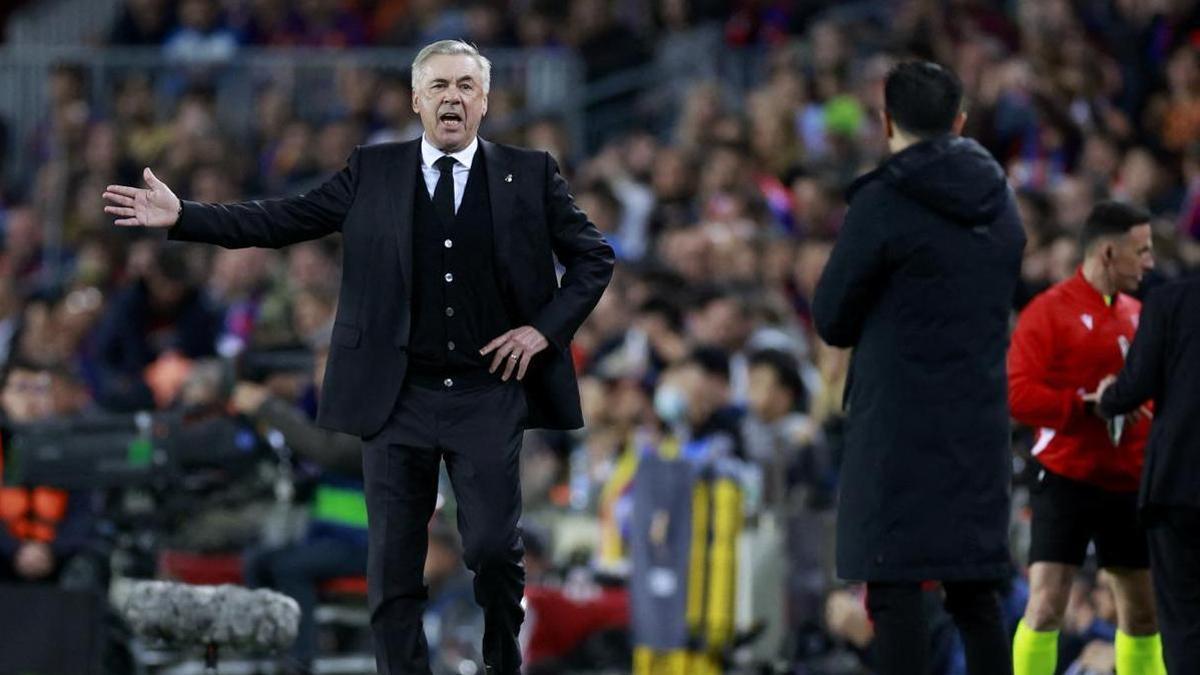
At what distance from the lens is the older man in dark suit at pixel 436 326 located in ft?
22.5

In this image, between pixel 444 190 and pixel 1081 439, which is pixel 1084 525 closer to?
pixel 1081 439

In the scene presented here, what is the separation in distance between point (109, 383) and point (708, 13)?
580 cm

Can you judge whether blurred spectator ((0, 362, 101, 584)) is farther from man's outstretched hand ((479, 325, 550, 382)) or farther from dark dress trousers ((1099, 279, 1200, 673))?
dark dress trousers ((1099, 279, 1200, 673))

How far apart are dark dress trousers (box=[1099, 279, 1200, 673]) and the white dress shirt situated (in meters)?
2.18

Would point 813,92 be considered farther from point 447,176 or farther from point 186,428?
point 447,176

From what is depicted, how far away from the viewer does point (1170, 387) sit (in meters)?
7.22

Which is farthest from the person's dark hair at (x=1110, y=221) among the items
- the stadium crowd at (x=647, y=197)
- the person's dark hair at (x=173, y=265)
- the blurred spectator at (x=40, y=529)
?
the person's dark hair at (x=173, y=265)

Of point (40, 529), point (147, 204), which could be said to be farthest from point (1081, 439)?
point (40, 529)

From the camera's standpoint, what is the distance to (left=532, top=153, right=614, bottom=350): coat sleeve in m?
6.96

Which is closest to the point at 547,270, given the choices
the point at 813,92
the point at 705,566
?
the point at 705,566

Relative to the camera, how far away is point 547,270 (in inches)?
277

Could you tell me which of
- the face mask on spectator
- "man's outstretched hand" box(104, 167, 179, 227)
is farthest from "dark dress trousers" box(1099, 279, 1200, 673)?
the face mask on spectator

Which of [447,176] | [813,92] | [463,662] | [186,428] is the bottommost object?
[463,662]

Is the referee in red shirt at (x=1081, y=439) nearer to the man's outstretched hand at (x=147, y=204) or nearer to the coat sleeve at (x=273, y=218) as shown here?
the coat sleeve at (x=273, y=218)
